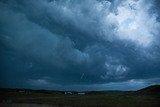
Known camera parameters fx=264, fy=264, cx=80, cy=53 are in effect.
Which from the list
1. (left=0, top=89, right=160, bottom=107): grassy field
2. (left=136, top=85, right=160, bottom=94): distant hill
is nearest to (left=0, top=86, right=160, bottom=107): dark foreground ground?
(left=0, top=89, right=160, bottom=107): grassy field

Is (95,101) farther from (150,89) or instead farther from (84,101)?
(150,89)

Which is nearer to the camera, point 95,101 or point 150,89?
point 95,101

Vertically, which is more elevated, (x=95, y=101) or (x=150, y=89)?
(x=150, y=89)

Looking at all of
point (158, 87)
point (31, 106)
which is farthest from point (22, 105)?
point (158, 87)

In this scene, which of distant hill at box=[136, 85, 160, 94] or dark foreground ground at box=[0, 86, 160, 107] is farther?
distant hill at box=[136, 85, 160, 94]

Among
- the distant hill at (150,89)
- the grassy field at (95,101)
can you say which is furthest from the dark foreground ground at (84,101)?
the distant hill at (150,89)

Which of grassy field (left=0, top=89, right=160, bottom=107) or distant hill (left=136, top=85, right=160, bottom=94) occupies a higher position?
distant hill (left=136, top=85, right=160, bottom=94)

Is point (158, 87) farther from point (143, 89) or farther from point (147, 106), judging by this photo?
point (147, 106)

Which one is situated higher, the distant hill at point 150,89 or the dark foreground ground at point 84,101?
the distant hill at point 150,89

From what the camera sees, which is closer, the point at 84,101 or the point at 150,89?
the point at 84,101

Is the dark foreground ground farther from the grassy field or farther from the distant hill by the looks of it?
the distant hill

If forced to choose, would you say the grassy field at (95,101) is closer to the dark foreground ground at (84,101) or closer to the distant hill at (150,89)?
the dark foreground ground at (84,101)

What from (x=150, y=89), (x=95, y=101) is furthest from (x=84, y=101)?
(x=150, y=89)

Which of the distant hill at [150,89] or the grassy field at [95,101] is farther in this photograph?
the distant hill at [150,89]
